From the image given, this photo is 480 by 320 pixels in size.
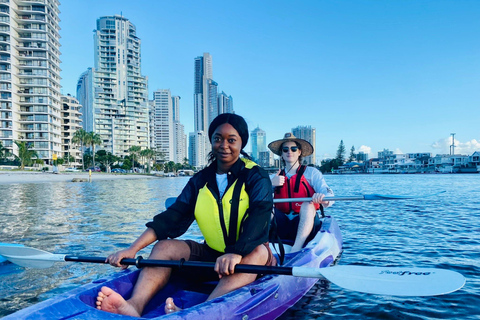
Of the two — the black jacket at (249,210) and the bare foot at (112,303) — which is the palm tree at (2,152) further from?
the bare foot at (112,303)

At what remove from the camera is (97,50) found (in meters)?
110

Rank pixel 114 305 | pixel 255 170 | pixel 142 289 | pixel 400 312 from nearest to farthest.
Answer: pixel 114 305 → pixel 142 289 → pixel 255 170 → pixel 400 312

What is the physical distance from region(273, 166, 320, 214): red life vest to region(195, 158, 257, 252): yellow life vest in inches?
100

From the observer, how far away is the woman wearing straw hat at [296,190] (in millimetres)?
5281

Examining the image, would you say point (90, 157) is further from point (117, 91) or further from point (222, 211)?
point (222, 211)

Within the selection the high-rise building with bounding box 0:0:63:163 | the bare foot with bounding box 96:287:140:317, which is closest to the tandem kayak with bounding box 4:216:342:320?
the bare foot with bounding box 96:287:140:317

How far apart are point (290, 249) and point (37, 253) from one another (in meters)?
3.32

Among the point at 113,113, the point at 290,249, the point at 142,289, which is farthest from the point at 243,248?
the point at 113,113

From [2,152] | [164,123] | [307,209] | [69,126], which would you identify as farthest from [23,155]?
[164,123]

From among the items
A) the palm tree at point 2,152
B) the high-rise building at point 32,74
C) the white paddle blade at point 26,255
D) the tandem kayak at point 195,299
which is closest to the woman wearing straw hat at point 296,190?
the tandem kayak at point 195,299

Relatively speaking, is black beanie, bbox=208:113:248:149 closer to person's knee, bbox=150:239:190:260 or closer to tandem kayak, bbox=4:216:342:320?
person's knee, bbox=150:239:190:260

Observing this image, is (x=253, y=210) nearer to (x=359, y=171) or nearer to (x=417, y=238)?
(x=417, y=238)

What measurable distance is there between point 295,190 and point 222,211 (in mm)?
2794

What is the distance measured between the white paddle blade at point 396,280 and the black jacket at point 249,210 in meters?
0.69
